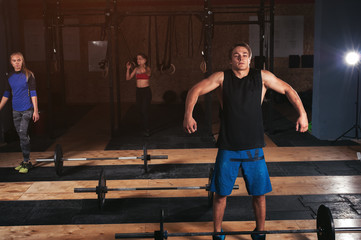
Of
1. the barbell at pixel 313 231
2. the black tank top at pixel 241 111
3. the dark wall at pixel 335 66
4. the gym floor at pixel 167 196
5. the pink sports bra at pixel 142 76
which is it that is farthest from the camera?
the pink sports bra at pixel 142 76

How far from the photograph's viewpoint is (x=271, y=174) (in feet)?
17.1

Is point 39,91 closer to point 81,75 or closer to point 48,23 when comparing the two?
point 81,75

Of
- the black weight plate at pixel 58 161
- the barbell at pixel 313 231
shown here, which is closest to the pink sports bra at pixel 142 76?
the black weight plate at pixel 58 161

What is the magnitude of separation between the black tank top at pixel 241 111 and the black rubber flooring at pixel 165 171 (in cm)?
200

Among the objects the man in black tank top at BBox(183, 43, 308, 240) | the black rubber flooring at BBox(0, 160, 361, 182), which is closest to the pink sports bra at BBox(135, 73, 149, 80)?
the black rubber flooring at BBox(0, 160, 361, 182)

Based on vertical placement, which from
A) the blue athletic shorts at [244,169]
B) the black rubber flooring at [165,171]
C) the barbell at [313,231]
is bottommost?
the black rubber flooring at [165,171]

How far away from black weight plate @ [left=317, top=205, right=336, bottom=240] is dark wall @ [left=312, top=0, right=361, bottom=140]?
412cm

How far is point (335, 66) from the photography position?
6961 mm

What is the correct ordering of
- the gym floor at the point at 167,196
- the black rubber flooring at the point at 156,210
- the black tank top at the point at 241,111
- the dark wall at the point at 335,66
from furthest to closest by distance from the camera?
the dark wall at the point at 335,66 < the black rubber flooring at the point at 156,210 < the gym floor at the point at 167,196 < the black tank top at the point at 241,111

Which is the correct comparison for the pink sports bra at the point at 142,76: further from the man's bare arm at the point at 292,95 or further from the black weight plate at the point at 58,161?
the man's bare arm at the point at 292,95

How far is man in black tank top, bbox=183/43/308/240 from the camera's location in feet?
10.5

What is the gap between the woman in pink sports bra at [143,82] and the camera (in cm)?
727

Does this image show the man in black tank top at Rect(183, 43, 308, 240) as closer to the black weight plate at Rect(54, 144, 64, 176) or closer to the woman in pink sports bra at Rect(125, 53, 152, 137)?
the black weight plate at Rect(54, 144, 64, 176)

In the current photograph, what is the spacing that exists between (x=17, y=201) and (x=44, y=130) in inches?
141
